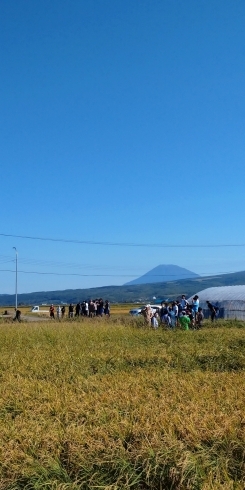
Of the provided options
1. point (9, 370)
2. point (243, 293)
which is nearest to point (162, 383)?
point (9, 370)

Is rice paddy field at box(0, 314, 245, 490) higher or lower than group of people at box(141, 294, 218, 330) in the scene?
lower

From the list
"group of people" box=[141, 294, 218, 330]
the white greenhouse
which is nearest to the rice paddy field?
"group of people" box=[141, 294, 218, 330]

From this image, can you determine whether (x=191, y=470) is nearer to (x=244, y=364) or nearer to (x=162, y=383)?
(x=162, y=383)

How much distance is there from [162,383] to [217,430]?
3.20 meters

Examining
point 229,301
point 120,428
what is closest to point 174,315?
point 229,301

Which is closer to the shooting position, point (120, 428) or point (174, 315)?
point (120, 428)

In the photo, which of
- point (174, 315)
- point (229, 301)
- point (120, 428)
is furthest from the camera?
point (229, 301)

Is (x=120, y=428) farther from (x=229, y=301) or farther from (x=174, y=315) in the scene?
(x=229, y=301)

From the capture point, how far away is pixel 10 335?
706 inches

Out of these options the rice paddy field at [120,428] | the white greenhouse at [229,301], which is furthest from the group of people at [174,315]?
the rice paddy field at [120,428]

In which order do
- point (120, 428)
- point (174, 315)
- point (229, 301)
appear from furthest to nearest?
point (229, 301), point (174, 315), point (120, 428)

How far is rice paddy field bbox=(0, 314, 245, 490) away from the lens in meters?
4.66

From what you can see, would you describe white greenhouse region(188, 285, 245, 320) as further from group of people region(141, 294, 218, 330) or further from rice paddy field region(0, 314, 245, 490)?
rice paddy field region(0, 314, 245, 490)

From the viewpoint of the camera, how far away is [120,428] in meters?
5.57
